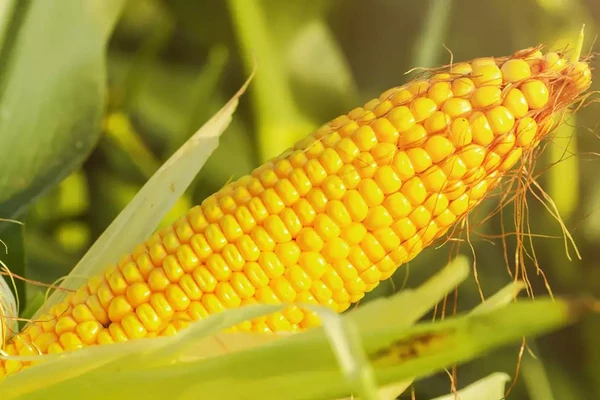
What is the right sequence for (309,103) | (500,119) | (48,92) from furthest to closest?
(309,103) < (48,92) < (500,119)

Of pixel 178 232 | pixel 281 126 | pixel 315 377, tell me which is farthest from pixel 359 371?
pixel 281 126

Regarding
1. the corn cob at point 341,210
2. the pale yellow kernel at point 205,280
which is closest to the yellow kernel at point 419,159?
the corn cob at point 341,210

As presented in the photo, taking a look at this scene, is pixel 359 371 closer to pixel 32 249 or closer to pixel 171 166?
pixel 171 166

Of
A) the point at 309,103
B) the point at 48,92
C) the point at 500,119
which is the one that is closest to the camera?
the point at 500,119

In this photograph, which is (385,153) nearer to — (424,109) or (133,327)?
(424,109)

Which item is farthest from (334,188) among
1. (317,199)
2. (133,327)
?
(133,327)

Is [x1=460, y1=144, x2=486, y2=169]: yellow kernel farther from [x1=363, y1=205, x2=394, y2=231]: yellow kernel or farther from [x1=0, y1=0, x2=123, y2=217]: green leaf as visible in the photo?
[x1=0, y1=0, x2=123, y2=217]: green leaf
